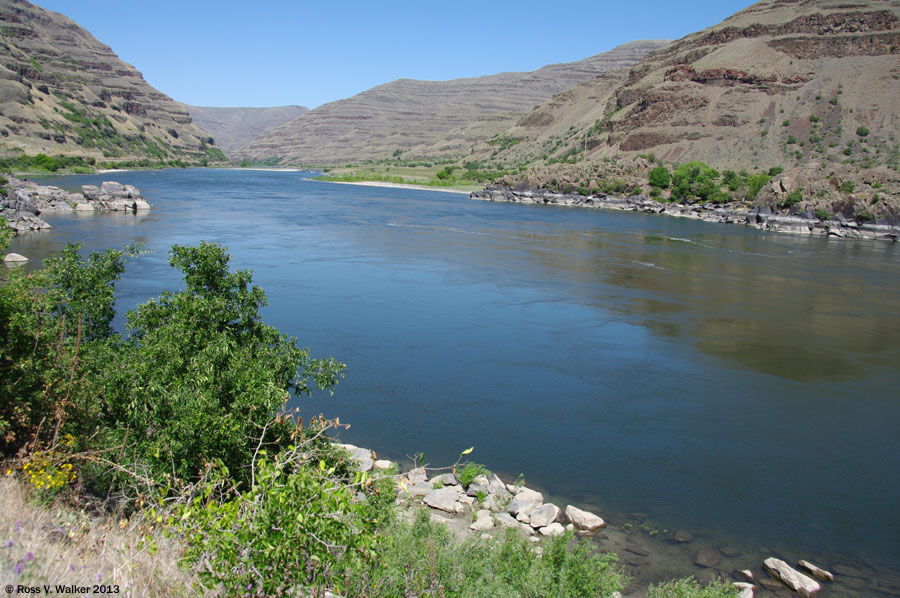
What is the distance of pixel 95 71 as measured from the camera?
155375mm

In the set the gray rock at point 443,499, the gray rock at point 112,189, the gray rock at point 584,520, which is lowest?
the gray rock at point 584,520

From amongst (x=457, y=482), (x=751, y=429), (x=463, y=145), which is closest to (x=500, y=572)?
(x=457, y=482)

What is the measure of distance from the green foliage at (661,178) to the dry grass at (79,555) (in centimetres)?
6858

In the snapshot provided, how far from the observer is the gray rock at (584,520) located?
8594 mm

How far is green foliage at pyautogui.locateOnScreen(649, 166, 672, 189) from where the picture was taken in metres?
66.8

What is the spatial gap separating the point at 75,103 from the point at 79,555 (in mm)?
131513

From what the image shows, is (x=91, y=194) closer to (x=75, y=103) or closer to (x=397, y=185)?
(x=397, y=185)

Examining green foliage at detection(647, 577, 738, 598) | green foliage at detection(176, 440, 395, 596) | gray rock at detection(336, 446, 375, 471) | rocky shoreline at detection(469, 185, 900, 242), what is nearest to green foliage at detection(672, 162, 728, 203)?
rocky shoreline at detection(469, 185, 900, 242)

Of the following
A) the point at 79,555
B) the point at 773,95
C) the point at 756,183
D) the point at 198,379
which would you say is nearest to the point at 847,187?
the point at 756,183

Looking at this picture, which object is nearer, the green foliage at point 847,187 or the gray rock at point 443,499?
the gray rock at point 443,499

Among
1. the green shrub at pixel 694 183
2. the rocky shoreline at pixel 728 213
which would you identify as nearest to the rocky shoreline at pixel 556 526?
the rocky shoreline at pixel 728 213

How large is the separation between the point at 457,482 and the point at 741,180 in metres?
65.4

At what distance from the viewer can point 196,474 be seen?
248 inches

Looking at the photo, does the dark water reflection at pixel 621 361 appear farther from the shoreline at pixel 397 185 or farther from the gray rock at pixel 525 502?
the shoreline at pixel 397 185
